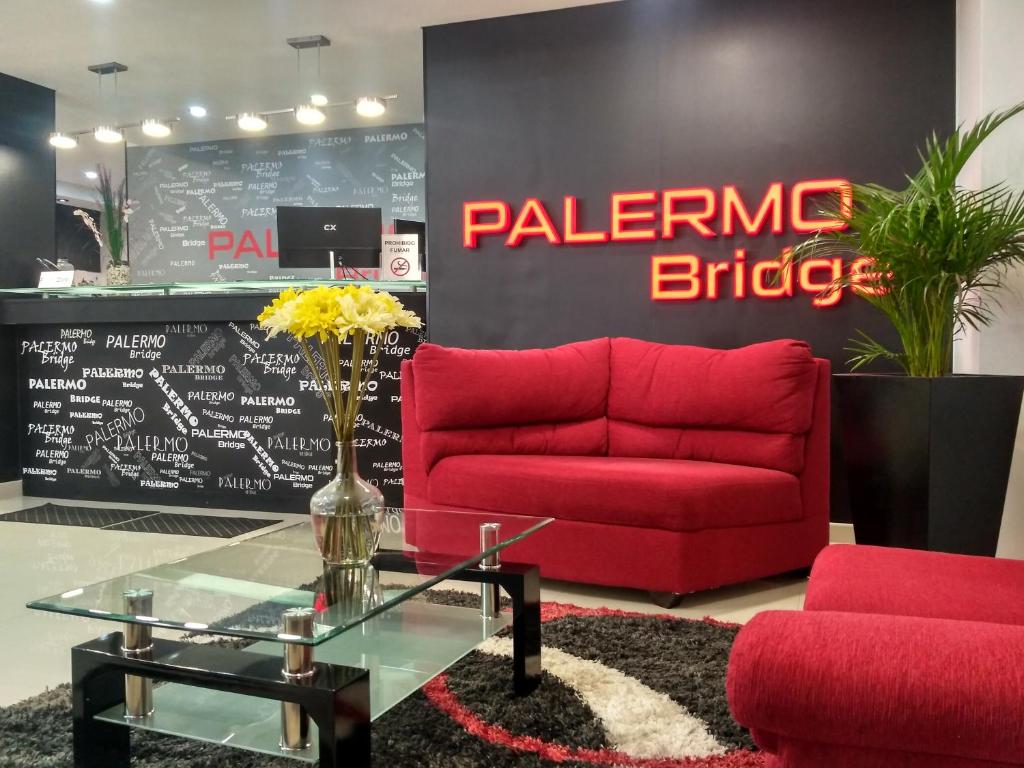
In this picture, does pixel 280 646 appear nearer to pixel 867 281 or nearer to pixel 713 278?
pixel 867 281

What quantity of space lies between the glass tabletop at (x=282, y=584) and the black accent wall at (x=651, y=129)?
100 inches

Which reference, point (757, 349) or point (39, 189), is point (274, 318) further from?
point (39, 189)

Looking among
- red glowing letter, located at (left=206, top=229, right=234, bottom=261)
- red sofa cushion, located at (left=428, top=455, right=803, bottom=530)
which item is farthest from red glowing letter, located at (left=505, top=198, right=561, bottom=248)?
red glowing letter, located at (left=206, top=229, right=234, bottom=261)

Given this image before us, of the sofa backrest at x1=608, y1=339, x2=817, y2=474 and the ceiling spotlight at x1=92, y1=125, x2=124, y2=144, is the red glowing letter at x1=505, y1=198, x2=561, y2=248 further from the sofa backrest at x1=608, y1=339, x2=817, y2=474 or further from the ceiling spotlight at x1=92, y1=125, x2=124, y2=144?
the ceiling spotlight at x1=92, y1=125, x2=124, y2=144

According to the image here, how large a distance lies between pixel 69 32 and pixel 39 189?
4.46 ft

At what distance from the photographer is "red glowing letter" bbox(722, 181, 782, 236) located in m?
4.38

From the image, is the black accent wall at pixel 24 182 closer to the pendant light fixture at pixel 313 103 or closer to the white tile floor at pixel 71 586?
the pendant light fixture at pixel 313 103

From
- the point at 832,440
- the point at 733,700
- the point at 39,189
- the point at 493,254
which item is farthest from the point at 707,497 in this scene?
the point at 39,189

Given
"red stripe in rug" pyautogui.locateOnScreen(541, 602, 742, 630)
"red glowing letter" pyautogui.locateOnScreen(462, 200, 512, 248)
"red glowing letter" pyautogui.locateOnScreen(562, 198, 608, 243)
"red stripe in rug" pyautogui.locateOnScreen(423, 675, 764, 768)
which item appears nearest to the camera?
"red stripe in rug" pyautogui.locateOnScreen(423, 675, 764, 768)

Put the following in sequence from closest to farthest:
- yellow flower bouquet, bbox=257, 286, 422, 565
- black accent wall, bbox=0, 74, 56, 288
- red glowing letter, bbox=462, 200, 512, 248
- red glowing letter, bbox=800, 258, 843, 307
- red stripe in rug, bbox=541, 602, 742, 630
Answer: yellow flower bouquet, bbox=257, 286, 422, 565
red stripe in rug, bbox=541, 602, 742, 630
red glowing letter, bbox=800, 258, 843, 307
red glowing letter, bbox=462, 200, 512, 248
black accent wall, bbox=0, 74, 56, 288

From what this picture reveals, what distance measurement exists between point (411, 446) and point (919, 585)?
7.99ft

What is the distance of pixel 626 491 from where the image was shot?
3.12 metres

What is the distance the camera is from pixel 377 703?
171 centimetres

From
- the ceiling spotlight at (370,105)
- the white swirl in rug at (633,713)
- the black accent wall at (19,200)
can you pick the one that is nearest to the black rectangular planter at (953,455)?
the white swirl in rug at (633,713)
